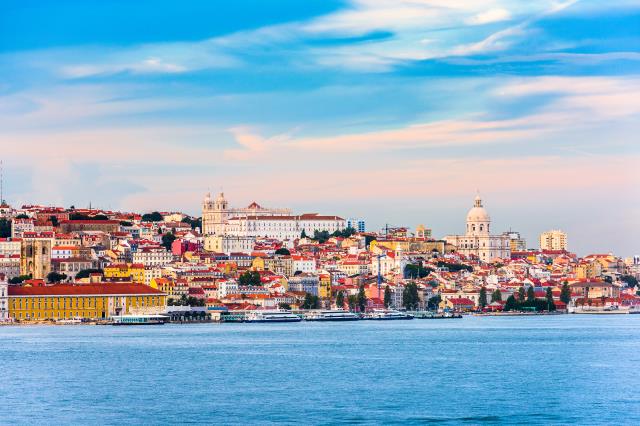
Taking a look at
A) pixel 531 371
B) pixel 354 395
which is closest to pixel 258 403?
pixel 354 395

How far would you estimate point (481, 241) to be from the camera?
241 feet

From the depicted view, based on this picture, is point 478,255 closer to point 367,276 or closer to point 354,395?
point 367,276

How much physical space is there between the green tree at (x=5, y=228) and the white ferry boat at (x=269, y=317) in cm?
1725

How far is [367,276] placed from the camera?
57219 millimetres

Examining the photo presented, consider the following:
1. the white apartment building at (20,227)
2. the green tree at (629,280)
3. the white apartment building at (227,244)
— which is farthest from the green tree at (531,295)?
the white apartment building at (20,227)

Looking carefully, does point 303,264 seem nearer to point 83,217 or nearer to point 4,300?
point 83,217

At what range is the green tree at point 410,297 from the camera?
51188 millimetres

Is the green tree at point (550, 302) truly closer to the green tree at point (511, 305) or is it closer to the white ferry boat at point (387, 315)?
the green tree at point (511, 305)

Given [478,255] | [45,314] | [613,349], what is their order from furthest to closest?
[478,255] < [45,314] < [613,349]

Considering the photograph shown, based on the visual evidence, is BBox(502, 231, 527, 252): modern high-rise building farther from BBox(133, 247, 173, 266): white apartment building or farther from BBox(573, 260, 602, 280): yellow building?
BBox(133, 247, 173, 266): white apartment building

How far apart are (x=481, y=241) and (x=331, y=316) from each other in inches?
1180

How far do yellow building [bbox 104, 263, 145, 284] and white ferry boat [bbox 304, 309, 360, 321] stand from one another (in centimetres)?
673

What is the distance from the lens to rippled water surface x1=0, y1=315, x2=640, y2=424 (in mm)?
14016

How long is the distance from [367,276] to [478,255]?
16.5 metres
